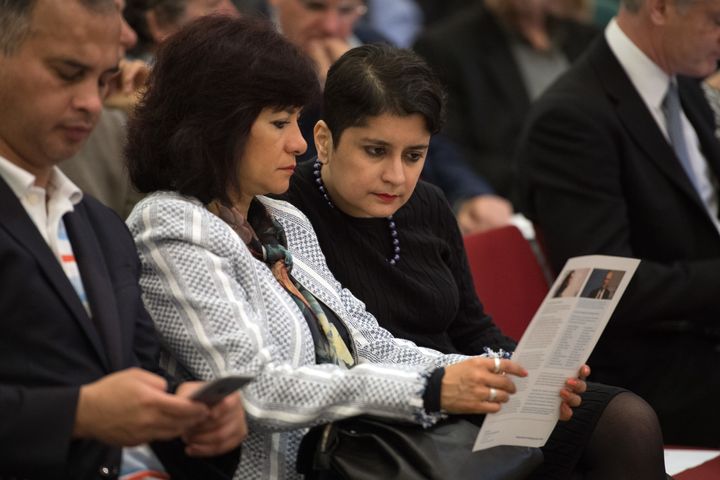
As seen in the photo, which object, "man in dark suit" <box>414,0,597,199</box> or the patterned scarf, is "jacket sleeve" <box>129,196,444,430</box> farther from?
"man in dark suit" <box>414,0,597,199</box>

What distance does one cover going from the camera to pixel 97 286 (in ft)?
6.70

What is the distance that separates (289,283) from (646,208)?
1411 millimetres

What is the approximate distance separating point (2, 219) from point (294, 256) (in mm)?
744

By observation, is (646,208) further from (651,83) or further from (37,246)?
(37,246)

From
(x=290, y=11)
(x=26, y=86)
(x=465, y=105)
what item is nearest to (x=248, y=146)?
(x=26, y=86)

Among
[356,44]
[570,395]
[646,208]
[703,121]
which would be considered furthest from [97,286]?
[356,44]

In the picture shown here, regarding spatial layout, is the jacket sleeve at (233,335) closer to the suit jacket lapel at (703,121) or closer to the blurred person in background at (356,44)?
the suit jacket lapel at (703,121)

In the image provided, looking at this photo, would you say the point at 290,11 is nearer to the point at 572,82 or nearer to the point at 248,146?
the point at 572,82

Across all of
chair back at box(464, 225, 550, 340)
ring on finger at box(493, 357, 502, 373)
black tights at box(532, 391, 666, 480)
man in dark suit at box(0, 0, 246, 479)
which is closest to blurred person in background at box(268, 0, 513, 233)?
chair back at box(464, 225, 550, 340)

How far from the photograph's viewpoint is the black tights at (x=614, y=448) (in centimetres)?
249

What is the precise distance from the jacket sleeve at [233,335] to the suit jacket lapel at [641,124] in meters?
1.49

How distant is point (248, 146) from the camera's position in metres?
2.39

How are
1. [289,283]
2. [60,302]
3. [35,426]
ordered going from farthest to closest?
1. [289,283]
2. [60,302]
3. [35,426]

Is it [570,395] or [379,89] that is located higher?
[379,89]
